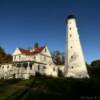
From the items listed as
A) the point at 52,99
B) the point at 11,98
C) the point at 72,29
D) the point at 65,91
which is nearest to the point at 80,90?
the point at 65,91

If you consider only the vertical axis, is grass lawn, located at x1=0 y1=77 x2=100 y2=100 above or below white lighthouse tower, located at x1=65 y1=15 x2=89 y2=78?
below

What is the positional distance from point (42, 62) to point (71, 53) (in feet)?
37.8

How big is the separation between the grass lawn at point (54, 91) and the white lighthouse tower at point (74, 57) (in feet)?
32.8

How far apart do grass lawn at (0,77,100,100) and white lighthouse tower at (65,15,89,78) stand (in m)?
10.0

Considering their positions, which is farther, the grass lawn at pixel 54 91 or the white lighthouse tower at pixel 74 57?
the white lighthouse tower at pixel 74 57

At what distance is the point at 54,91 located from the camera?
3591 cm

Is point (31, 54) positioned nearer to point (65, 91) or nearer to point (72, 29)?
point (72, 29)

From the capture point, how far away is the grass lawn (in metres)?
32.2

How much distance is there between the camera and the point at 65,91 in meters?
36.0

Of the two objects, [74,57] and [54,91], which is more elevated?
[74,57]

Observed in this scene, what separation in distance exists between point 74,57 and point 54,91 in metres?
18.8

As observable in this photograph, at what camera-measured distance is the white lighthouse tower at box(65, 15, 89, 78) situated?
5288 centimetres

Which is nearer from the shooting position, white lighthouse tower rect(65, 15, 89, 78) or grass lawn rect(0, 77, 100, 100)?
grass lawn rect(0, 77, 100, 100)

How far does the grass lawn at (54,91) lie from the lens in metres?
32.2
